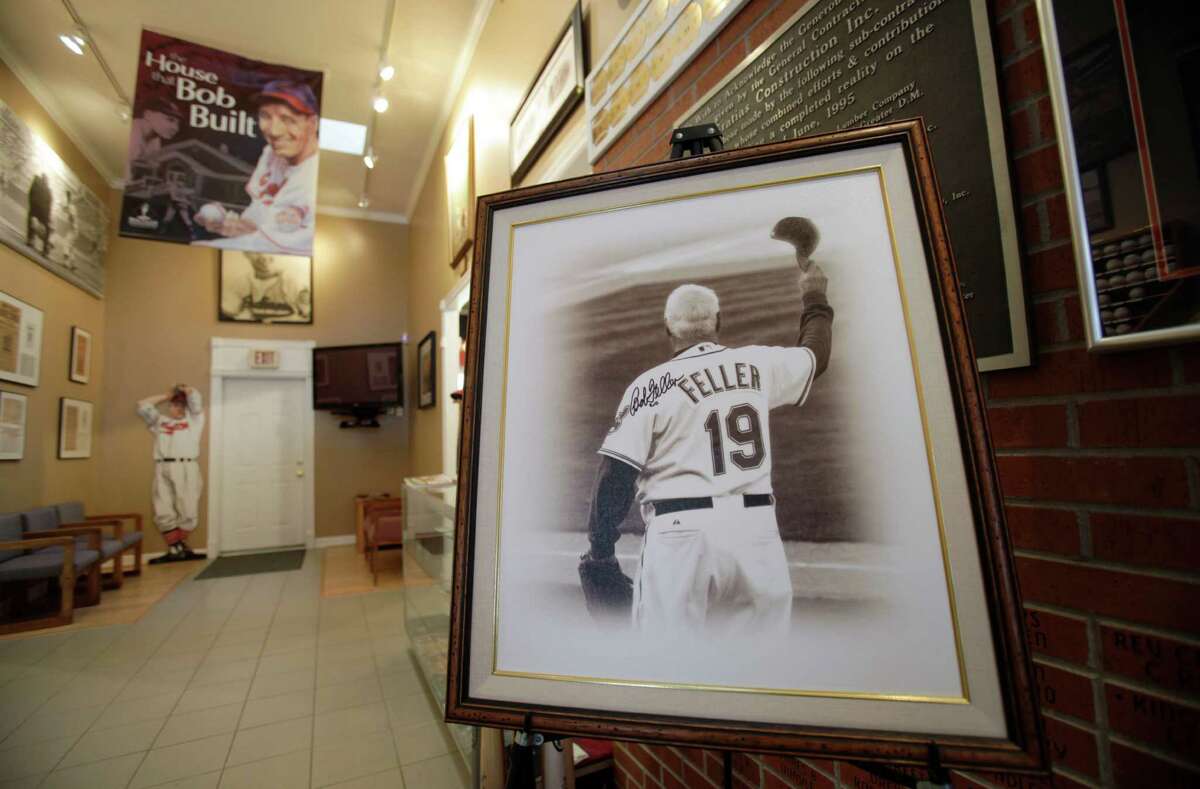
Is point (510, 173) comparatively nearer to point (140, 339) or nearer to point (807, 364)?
point (807, 364)

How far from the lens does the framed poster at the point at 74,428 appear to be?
496 centimetres

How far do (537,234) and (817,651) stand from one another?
67 cm

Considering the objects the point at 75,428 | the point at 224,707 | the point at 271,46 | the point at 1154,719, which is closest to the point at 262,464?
the point at 75,428

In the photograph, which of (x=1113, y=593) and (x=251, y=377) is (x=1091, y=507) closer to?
(x=1113, y=593)

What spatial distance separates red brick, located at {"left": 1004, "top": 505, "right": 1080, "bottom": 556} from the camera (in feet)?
2.39

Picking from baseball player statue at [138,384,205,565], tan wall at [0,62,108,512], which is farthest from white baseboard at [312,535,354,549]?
tan wall at [0,62,108,512]

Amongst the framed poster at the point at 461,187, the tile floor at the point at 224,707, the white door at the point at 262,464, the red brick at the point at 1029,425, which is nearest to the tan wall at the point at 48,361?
the white door at the point at 262,464

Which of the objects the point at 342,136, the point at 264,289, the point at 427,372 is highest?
the point at 342,136

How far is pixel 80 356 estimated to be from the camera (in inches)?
209

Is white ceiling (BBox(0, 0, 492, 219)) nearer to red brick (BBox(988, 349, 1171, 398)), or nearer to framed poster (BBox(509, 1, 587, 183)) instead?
framed poster (BBox(509, 1, 587, 183))

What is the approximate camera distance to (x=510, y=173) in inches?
128

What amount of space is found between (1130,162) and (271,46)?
571 cm

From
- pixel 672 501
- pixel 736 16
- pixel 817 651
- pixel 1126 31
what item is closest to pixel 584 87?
pixel 736 16

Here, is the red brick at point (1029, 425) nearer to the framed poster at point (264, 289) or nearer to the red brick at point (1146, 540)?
the red brick at point (1146, 540)
